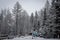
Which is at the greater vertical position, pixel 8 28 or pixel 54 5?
pixel 54 5

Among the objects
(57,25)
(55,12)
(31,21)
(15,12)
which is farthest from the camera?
(31,21)

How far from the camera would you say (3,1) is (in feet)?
69.1

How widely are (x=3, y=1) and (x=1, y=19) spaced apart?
58.3ft

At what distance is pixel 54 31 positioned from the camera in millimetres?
16641

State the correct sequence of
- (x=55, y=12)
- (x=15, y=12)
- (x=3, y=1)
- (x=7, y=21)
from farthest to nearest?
(x=7, y=21) < (x=15, y=12) < (x=3, y=1) < (x=55, y=12)

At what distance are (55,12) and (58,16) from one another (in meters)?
0.79

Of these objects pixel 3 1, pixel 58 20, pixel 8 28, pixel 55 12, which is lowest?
pixel 8 28

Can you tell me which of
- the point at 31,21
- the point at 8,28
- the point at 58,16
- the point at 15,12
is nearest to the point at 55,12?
the point at 58,16

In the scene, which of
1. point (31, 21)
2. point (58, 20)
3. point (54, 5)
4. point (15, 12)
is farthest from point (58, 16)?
point (31, 21)

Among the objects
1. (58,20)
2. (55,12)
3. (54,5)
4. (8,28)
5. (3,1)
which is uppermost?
(3,1)

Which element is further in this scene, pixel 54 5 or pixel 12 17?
pixel 12 17

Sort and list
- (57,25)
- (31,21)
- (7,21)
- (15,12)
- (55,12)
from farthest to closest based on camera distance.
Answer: (31,21) < (7,21) < (15,12) < (55,12) < (57,25)

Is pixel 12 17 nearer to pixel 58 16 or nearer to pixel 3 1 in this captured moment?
pixel 3 1

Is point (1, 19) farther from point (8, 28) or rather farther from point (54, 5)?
point (54, 5)
